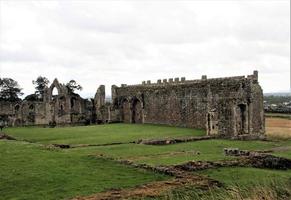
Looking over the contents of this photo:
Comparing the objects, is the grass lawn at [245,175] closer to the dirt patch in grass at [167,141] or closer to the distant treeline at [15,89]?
the dirt patch in grass at [167,141]

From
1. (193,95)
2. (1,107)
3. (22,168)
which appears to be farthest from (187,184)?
(1,107)

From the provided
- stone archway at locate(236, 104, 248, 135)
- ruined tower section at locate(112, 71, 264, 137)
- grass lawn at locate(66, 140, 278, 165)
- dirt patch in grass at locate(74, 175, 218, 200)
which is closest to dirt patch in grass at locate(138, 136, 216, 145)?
grass lawn at locate(66, 140, 278, 165)

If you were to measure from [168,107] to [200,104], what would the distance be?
229 inches

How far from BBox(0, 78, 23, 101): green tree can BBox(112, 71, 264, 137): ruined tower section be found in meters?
22.1

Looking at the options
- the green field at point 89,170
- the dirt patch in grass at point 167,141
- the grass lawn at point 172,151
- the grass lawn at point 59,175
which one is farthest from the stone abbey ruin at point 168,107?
the grass lawn at point 59,175

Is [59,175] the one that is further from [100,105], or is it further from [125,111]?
[100,105]

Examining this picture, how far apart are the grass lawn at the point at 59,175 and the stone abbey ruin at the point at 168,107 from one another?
15539mm

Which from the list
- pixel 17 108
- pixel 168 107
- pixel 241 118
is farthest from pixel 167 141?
pixel 17 108

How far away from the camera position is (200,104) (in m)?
40.9

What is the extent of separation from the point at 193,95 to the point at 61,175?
2639 centimetres

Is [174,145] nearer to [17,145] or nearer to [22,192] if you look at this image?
[17,145]

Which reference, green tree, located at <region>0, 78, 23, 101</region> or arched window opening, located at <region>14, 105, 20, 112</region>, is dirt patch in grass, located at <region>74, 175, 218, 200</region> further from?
green tree, located at <region>0, 78, 23, 101</region>

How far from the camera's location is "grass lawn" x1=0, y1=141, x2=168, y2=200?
47.7 ft

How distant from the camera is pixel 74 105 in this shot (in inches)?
2258
